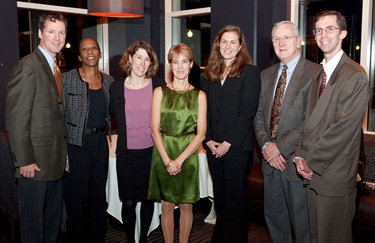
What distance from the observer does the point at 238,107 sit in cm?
327

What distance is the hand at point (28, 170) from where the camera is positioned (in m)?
2.82

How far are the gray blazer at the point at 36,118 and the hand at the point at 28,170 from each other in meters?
0.03

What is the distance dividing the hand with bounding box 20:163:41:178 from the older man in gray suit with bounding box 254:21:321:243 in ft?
5.27

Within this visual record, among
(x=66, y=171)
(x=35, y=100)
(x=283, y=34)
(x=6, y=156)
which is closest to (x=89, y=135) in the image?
(x=66, y=171)

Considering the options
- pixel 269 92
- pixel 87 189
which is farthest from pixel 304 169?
pixel 87 189

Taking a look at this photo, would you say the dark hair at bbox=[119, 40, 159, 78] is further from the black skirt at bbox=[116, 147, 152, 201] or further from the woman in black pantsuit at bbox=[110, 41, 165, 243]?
the black skirt at bbox=[116, 147, 152, 201]

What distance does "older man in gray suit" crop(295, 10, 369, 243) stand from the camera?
256cm

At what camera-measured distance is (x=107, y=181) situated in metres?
3.85

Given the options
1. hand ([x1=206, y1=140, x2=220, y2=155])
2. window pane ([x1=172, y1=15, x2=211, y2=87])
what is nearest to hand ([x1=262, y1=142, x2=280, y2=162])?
hand ([x1=206, y1=140, x2=220, y2=155])

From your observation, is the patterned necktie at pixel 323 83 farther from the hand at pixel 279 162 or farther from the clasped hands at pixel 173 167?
the clasped hands at pixel 173 167

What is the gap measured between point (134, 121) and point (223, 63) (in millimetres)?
825

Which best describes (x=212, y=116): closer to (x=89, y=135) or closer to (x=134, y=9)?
(x=89, y=135)

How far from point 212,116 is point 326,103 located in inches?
38.1

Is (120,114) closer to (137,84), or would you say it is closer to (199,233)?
(137,84)
